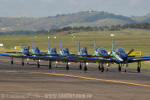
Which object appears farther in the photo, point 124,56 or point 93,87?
point 124,56

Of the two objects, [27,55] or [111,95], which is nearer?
[111,95]

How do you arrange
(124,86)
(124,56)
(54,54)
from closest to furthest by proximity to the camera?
(124,86), (124,56), (54,54)

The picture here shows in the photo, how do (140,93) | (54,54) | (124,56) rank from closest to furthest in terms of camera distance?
(140,93) → (124,56) → (54,54)

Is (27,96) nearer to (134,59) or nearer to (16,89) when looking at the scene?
(16,89)

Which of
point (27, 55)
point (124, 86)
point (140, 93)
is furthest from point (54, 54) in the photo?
point (140, 93)

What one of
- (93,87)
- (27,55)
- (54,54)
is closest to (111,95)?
(93,87)

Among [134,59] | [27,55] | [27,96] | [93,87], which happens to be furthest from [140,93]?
[27,55]

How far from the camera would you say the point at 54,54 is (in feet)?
136

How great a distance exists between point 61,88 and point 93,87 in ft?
6.33

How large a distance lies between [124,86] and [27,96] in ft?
23.6

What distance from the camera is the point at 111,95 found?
19.0 m

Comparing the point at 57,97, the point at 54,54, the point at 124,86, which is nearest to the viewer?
the point at 57,97

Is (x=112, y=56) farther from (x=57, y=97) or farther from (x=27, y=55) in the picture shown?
(x=57, y=97)

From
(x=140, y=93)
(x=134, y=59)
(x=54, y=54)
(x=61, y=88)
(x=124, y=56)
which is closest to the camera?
(x=140, y=93)
